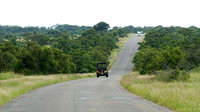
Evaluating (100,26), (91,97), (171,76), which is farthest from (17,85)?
(100,26)

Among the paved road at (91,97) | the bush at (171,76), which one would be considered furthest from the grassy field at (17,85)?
the bush at (171,76)

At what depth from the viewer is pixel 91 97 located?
59.3 feet

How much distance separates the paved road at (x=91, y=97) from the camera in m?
13.1

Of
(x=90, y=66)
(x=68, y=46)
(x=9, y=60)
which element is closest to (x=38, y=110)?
(x=9, y=60)

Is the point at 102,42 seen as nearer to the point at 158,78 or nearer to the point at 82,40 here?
the point at 82,40

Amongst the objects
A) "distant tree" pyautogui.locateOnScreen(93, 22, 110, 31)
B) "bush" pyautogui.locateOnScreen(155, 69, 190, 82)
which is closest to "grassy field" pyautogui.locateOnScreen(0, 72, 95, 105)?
"bush" pyautogui.locateOnScreen(155, 69, 190, 82)

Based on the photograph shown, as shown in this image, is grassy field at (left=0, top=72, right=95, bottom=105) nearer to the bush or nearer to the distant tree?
the bush

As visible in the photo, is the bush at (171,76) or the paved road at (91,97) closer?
the paved road at (91,97)

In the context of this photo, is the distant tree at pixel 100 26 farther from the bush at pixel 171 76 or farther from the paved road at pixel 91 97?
the bush at pixel 171 76

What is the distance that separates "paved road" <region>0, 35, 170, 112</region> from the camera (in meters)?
13.1

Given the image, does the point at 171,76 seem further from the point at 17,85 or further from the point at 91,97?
the point at 17,85

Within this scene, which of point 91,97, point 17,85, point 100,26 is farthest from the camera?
point 100,26

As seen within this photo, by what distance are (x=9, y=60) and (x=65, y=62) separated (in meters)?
13.4

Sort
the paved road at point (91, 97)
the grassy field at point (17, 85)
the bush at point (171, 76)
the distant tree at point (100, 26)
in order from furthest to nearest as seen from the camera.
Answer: the distant tree at point (100, 26) < the bush at point (171, 76) < the grassy field at point (17, 85) < the paved road at point (91, 97)
